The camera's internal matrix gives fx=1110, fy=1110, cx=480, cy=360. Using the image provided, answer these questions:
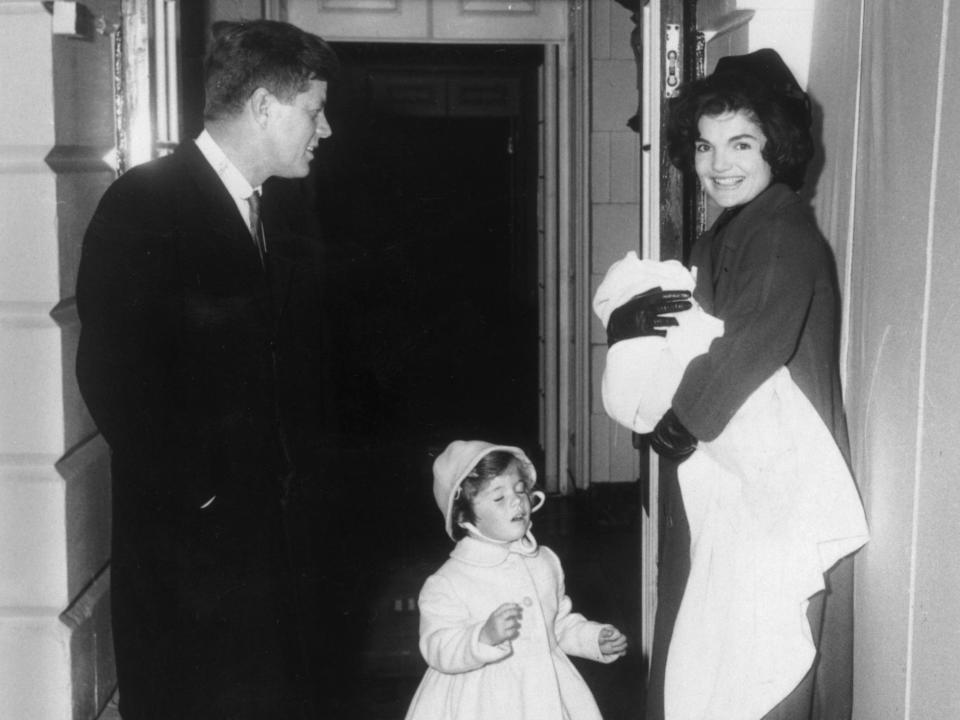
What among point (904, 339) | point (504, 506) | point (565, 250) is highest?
point (565, 250)

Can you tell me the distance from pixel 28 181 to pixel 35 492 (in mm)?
709

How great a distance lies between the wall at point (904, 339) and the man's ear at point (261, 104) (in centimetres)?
119

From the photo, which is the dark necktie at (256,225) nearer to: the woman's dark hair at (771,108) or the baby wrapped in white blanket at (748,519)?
the baby wrapped in white blanket at (748,519)

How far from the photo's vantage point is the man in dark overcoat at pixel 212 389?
223 centimetres

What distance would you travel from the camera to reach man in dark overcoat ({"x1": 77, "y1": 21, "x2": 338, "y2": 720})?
2232mm

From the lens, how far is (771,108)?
1.95 meters

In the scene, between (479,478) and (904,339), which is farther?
(479,478)

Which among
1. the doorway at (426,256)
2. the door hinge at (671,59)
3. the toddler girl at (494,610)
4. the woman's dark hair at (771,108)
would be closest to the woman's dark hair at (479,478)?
the toddler girl at (494,610)

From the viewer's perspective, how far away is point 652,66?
255 cm

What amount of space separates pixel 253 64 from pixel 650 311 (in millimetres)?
1027

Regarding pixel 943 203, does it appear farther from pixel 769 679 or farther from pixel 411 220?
pixel 411 220

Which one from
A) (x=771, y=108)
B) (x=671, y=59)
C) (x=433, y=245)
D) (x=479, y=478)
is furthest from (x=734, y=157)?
(x=433, y=245)

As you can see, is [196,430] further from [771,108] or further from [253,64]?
[771,108]

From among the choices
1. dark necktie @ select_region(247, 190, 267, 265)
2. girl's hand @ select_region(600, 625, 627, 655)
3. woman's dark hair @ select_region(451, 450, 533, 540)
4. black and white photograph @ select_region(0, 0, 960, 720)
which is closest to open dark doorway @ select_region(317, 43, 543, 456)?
black and white photograph @ select_region(0, 0, 960, 720)
